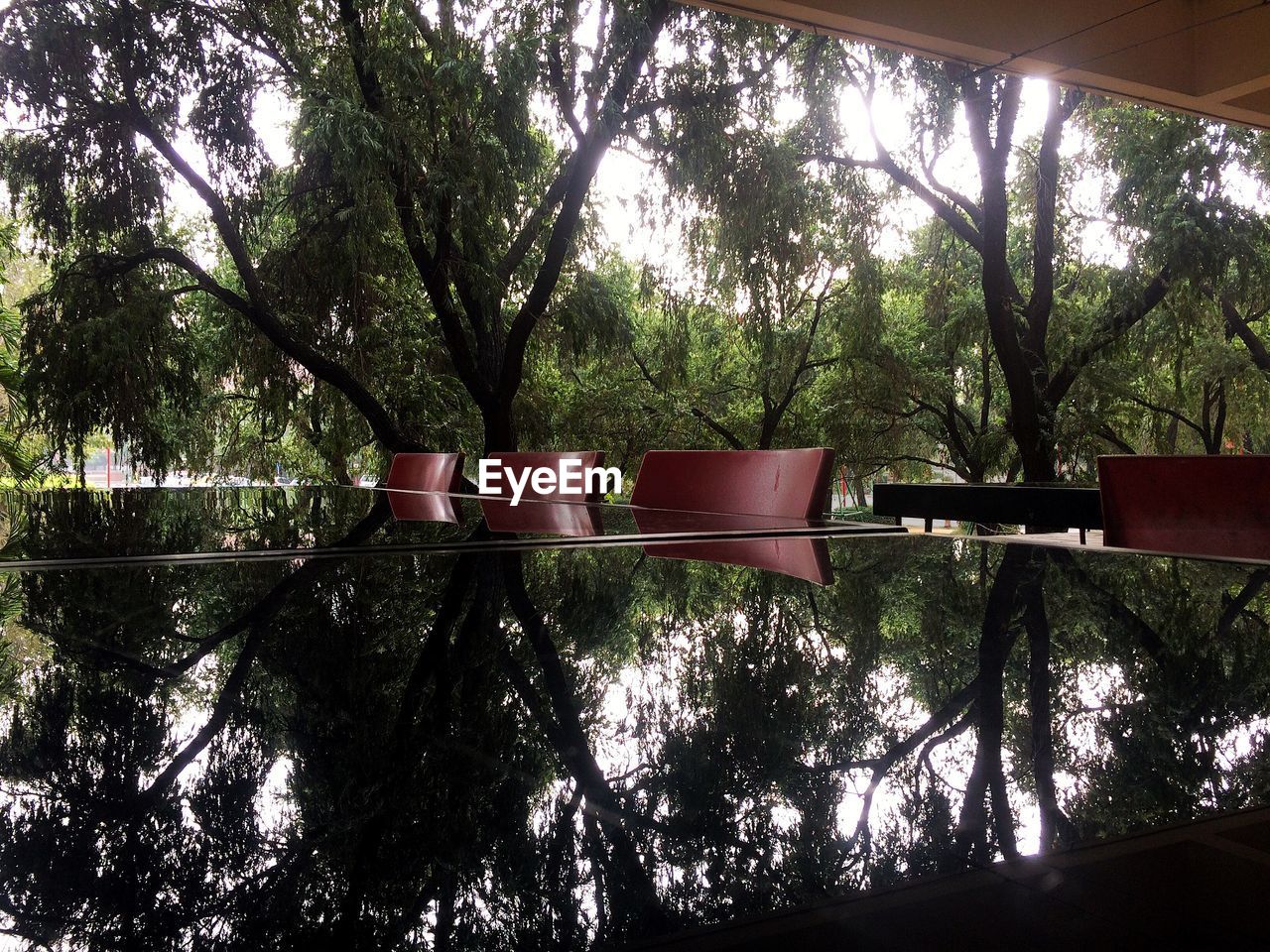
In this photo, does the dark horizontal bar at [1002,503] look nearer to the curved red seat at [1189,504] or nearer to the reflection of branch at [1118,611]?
the curved red seat at [1189,504]

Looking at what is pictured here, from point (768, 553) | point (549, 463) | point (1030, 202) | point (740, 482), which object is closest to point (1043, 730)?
point (768, 553)

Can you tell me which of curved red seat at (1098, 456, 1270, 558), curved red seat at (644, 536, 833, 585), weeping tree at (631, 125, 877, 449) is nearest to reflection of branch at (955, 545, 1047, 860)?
curved red seat at (644, 536, 833, 585)

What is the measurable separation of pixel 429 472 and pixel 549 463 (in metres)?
0.61

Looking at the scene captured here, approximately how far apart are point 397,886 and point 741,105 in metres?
5.47

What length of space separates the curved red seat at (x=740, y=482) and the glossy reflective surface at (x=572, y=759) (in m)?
0.87

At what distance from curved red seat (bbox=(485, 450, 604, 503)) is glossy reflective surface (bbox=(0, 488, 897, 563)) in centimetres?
52

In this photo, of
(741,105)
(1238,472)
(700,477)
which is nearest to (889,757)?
(1238,472)

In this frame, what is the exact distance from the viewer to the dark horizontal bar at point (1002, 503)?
7.86ft

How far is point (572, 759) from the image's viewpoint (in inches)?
9.0

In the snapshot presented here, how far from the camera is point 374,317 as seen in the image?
574cm

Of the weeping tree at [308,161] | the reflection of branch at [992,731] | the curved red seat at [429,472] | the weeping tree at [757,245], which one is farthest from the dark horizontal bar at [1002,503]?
the weeping tree at [308,161]

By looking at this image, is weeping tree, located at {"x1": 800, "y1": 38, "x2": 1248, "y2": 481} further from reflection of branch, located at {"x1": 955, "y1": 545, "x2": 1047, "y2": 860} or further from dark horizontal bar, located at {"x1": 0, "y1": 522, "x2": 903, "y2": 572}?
reflection of branch, located at {"x1": 955, "y1": 545, "x2": 1047, "y2": 860}

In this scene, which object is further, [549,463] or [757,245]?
[757,245]

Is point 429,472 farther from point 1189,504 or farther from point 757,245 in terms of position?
point 757,245
